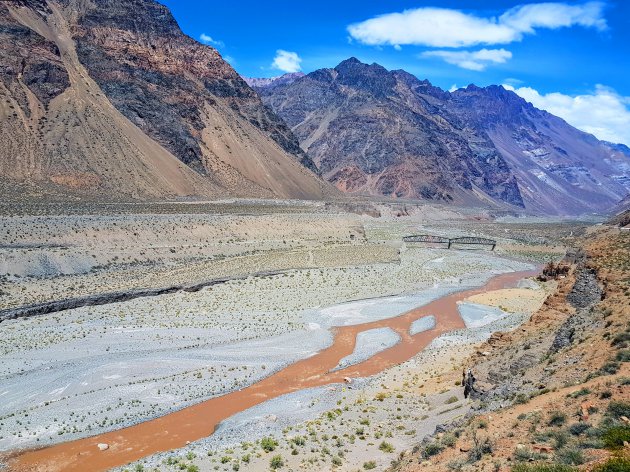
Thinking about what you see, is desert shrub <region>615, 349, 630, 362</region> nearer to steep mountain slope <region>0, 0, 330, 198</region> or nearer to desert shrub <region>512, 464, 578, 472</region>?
desert shrub <region>512, 464, 578, 472</region>

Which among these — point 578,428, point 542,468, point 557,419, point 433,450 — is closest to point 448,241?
point 433,450

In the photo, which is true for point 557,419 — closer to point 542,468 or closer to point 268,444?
point 542,468

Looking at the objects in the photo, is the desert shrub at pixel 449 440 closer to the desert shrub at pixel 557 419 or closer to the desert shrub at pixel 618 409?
the desert shrub at pixel 557 419

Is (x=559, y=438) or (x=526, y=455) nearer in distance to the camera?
(x=526, y=455)

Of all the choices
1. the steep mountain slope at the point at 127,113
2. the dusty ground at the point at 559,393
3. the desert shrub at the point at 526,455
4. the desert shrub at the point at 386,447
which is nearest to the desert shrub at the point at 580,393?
the dusty ground at the point at 559,393

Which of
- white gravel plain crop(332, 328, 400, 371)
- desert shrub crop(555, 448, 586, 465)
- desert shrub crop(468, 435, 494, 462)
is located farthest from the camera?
white gravel plain crop(332, 328, 400, 371)

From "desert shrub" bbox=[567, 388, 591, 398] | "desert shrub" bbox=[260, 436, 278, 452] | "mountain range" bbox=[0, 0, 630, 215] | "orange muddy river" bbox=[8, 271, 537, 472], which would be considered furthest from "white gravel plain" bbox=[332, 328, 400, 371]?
"mountain range" bbox=[0, 0, 630, 215]
